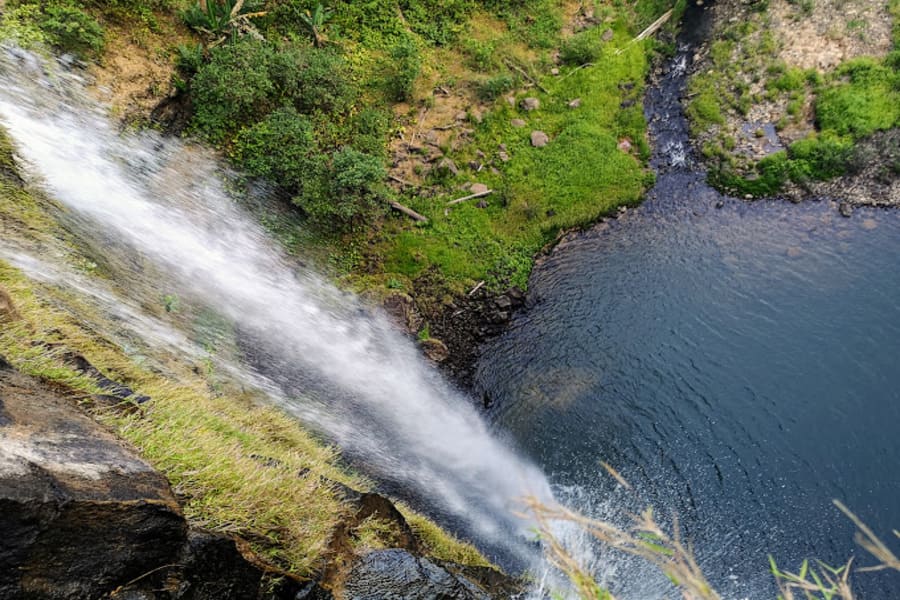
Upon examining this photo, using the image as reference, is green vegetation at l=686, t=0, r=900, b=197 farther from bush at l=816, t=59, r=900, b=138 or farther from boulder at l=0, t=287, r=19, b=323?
boulder at l=0, t=287, r=19, b=323

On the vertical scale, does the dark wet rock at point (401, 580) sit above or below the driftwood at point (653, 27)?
below

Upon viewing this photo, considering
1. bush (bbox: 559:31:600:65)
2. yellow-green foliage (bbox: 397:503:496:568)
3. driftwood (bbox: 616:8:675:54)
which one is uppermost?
driftwood (bbox: 616:8:675:54)

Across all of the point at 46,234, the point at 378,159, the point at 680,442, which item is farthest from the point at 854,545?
the point at 46,234

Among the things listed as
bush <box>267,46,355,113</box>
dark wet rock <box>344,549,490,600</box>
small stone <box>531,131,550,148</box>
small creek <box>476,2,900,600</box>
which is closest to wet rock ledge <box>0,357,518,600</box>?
dark wet rock <box>344,549,490,600</box>

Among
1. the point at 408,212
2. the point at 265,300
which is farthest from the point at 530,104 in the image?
the point at 265,300

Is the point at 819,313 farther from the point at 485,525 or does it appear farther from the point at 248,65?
the point at 248,65

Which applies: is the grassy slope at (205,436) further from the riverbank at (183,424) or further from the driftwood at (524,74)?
the driftwood at (524,74)

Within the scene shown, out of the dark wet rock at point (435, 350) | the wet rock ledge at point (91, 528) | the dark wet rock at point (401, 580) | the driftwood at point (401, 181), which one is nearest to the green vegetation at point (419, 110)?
the driftwood at point (401, 181)
